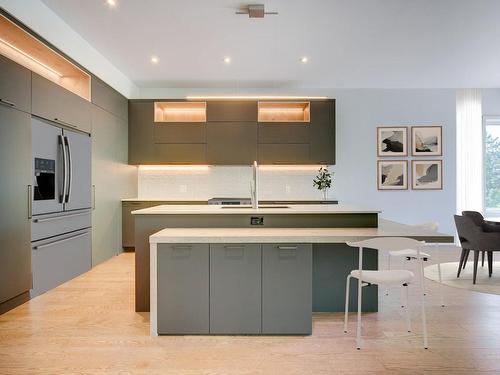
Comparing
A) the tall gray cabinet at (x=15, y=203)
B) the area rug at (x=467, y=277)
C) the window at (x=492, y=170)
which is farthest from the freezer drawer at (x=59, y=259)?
the window at (x=492, y=170)

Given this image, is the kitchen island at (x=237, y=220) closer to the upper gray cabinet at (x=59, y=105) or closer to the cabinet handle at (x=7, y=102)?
the cabinet handle at (x=7, y=102)

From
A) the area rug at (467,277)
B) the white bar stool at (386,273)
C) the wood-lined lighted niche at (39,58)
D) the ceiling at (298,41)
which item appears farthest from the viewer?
the area rug at (467,277)

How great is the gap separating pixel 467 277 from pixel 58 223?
4870 mm

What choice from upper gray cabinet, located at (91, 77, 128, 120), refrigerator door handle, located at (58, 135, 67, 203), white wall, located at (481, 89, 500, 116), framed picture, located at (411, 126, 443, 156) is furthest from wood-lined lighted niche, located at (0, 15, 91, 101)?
white wall, located at (481, 89, 500, 116)

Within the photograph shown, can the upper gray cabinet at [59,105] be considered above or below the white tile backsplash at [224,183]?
above

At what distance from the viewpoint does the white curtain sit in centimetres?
675

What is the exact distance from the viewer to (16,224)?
10.7 feet

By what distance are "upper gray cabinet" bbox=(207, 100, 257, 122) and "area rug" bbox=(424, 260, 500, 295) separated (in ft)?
11.7

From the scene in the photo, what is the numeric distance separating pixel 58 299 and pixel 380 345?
3.02 m

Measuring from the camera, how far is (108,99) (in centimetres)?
529

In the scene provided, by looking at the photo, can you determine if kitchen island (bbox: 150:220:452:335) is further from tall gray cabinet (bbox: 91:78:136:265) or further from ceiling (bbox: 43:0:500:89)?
tall gray cabinet (bbox: 91:78:136:265)

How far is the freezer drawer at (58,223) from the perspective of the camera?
3.58 metres

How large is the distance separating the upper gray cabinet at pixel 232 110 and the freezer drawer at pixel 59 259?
9.07 feet

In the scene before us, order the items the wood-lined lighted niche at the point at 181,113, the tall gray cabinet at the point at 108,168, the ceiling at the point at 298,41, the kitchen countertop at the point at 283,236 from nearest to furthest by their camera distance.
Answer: the kitchen countertop at the point at 283,236
the ceiling at the point at 298,41
the tall gray cabinet at the point at 108,168
the wood-lined lighted niche at the point at 181,113
